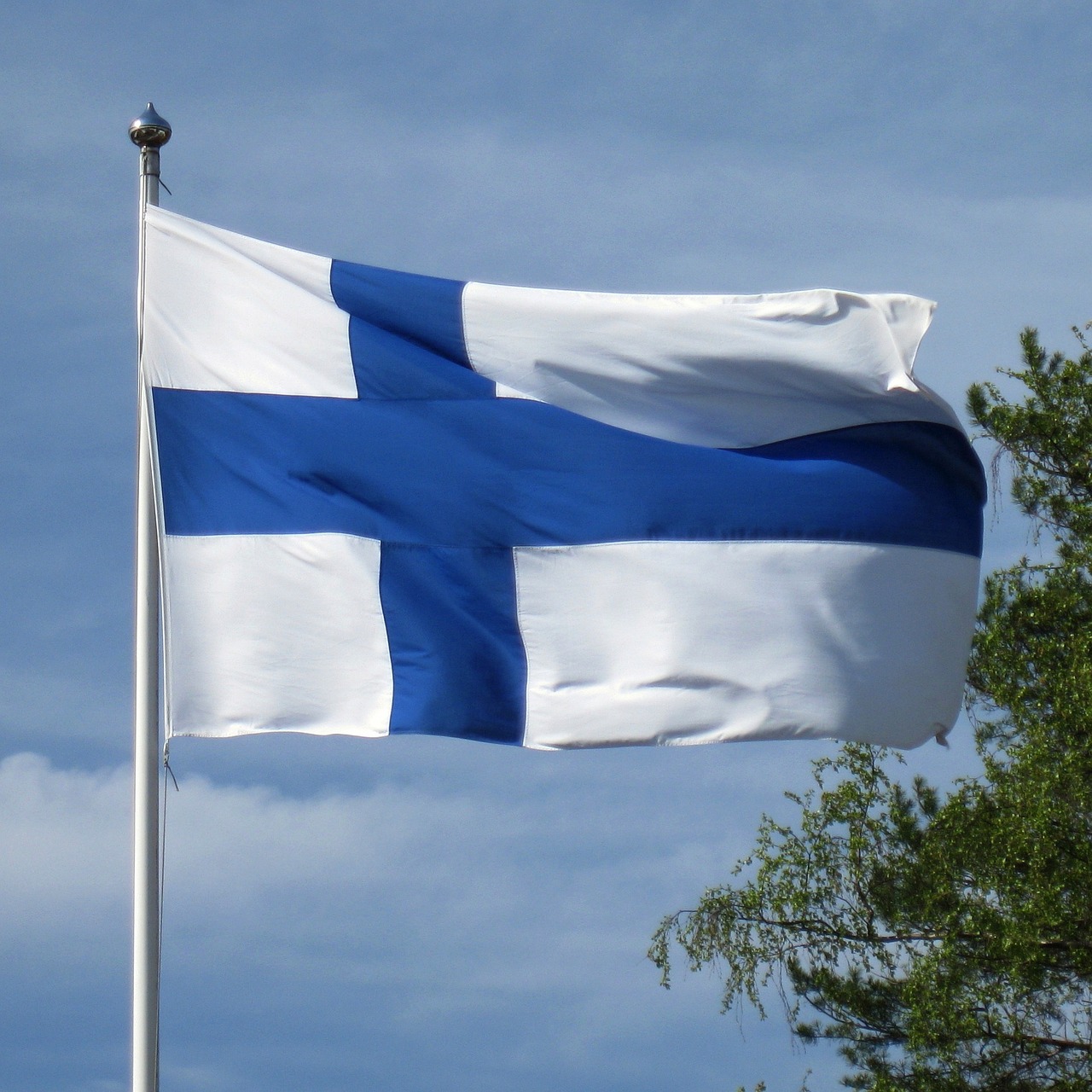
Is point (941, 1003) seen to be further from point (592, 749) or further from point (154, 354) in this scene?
point (154, 354)

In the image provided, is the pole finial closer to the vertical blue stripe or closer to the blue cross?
the blue cross

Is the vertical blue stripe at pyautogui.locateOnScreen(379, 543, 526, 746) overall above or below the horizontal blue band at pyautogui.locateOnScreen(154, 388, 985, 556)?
below

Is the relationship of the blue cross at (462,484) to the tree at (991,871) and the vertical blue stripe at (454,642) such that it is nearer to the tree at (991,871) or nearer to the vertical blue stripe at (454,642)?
the vertical blue stripe at (454,642)

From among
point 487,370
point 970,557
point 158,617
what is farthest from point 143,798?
point 970,557

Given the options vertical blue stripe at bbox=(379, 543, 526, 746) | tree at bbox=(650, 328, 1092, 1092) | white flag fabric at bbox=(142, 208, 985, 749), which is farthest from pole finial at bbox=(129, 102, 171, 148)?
tree at bbox=(650, 328, 1092, 1092)

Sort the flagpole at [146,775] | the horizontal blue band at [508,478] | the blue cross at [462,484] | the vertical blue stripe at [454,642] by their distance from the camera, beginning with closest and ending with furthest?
the flagpole at [146,775], the vertical blue stripe at [454,642], the blue cross at [462,484], the horizontal blue band at [508,478]

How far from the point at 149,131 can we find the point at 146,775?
2.39 m

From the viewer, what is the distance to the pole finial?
6523mm

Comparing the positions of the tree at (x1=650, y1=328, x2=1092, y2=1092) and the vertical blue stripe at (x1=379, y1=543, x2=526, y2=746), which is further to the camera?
the tree at (x1=650, y1=328, x2=1092, y2=1092)

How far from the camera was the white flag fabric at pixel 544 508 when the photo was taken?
6051 mm

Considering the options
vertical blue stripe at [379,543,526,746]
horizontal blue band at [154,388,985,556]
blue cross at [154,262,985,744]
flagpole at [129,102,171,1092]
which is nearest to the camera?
flagpole at [129,102,171,1092]

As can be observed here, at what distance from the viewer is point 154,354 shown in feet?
20.9

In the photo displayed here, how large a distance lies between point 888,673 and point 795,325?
52.4 inches

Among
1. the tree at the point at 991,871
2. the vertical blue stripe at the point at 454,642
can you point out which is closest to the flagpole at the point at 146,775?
the vertical blue stripe at the point at 454,642
